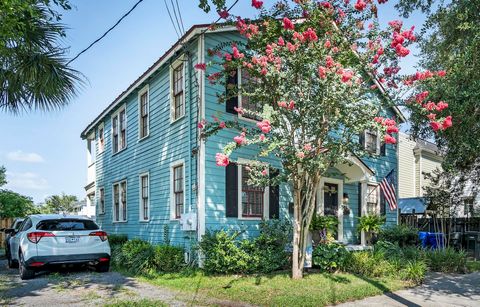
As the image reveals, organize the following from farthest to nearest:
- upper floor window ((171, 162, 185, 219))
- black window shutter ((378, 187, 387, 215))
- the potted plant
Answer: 1. black window shutter ((378, 187, 387, 215))
2. the potted plant
3. upper floor window ((171, 162, 185, 219))

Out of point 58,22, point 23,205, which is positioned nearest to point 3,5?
point 58,22

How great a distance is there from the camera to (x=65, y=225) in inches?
386

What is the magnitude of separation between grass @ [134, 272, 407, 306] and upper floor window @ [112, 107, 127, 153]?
7725 mm

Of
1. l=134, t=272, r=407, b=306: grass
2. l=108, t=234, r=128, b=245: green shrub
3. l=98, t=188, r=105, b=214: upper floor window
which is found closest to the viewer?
l=134, t=272, r=407, b=306: grass

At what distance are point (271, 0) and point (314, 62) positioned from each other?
7.58 ft

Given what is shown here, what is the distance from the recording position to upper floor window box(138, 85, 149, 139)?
14.0m

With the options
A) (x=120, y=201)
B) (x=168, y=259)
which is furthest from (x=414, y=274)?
(x=120, y=201)

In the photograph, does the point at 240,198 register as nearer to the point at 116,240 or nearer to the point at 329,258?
the point at 329,258

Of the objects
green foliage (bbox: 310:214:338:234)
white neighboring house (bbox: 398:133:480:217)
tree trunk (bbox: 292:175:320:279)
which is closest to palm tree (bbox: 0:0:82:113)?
tree trunk (bbox: 292:175:320:279)

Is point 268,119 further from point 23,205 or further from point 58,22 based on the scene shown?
point 23,205

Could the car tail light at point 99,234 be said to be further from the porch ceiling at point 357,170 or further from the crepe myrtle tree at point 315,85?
the porch ceiling at point 357,170

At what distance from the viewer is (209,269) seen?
937 centimetres

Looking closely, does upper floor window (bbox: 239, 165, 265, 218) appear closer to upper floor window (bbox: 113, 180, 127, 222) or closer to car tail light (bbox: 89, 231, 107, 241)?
car tail light (bbox: 89, 231, 107, 241)

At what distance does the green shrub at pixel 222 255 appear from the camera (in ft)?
30.3
